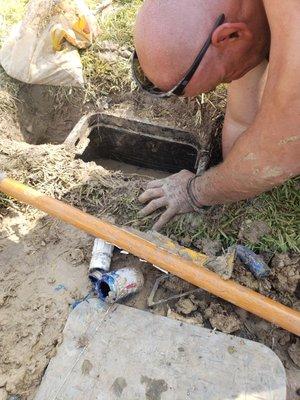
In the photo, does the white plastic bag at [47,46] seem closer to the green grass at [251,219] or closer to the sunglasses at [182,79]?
the sunglasses at [182,79]

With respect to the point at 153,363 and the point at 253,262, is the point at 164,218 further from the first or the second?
the point at 153,363

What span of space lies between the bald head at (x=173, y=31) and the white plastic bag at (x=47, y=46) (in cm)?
167

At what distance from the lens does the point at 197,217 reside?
2.48 metres

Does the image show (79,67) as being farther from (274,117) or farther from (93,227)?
(274,117)

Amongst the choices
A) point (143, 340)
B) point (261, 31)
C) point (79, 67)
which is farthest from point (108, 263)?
point (79, 67)

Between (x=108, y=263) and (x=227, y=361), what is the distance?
2.60ft

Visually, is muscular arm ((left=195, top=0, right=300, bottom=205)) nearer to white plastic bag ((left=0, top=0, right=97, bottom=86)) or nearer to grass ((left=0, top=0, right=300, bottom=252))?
grass ((left=0, top=0, right=300, bottom=252))

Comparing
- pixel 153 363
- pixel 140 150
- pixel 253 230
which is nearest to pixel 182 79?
pixel 253 230

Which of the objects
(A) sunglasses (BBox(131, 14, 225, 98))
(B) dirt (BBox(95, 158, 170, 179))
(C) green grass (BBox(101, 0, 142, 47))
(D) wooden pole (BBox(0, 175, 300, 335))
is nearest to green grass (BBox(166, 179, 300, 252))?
(D) wooden pole (BBox(0, 175, 300, 335))

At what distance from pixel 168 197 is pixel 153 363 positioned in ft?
3.12

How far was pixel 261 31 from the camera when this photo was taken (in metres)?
1.92

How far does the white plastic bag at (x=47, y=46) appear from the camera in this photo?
3371mm

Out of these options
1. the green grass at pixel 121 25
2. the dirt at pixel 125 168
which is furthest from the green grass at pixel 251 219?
the green grass at pixel 121 25

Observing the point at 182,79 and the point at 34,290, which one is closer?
the point at 182,79
